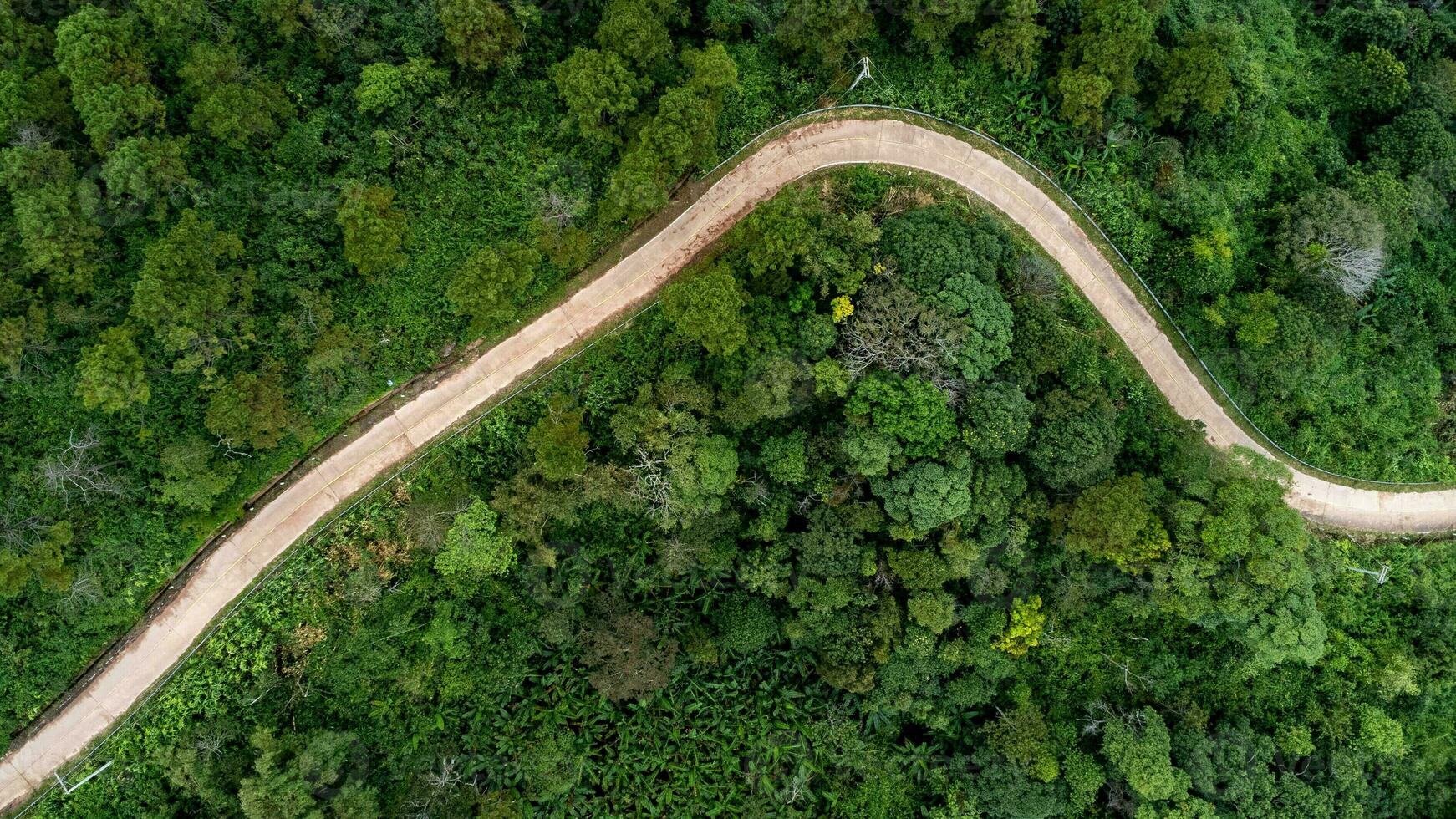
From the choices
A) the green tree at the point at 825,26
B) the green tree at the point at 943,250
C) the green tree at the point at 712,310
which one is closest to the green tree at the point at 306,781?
the green tree at the point at 712,310

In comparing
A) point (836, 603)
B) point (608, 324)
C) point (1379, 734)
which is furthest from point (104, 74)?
point (1379, 734)

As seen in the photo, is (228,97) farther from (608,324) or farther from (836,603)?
(836,603)

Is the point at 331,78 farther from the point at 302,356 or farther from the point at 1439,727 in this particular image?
the point at 1439,727

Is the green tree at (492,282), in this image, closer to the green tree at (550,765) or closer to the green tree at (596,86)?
the green tree at (596,86)

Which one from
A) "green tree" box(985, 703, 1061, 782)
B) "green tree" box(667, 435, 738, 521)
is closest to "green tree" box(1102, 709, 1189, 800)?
"green tree" box(985, 703, 1061, 782)

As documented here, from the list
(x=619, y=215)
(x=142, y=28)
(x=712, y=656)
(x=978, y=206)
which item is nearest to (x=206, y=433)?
(x=142, y=28)

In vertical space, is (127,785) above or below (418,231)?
below
